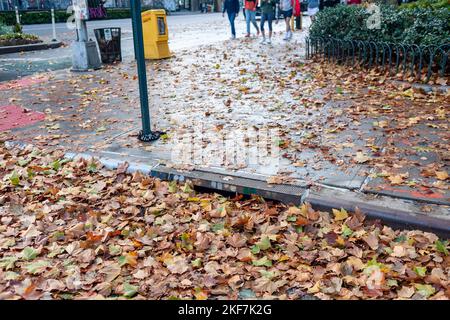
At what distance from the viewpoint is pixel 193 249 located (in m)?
3.39

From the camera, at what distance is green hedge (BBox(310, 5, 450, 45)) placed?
24.7ft

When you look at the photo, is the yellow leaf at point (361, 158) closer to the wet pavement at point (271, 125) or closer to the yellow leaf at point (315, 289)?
the wet pavement at point (271, 125)

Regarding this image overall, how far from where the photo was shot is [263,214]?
12.5ft

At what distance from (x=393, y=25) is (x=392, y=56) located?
0.59m

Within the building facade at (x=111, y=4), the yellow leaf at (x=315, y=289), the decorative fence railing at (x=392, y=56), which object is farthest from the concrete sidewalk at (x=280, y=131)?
the building facade at (x=111, y=4)

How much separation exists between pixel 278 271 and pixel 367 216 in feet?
3.26

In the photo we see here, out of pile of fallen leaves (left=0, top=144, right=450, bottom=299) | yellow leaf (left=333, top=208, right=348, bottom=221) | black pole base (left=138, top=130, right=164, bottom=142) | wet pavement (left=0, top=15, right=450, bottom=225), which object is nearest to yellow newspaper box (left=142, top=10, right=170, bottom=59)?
wet pavement (left=0, top=15, right=450, bottom=225)

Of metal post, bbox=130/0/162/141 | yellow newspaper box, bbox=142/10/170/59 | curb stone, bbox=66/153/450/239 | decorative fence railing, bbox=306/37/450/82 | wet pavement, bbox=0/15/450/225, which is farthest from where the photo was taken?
yellow newspaper box, bbox=142/10/170/59

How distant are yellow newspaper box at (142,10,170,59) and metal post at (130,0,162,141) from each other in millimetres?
6658

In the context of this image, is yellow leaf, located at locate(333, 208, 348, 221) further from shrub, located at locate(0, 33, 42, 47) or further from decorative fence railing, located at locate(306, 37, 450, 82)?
shrub, located at locate(0, 33, 42, 47)

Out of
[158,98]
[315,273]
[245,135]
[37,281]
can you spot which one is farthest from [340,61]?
[37,281]

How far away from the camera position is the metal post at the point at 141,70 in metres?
5.04

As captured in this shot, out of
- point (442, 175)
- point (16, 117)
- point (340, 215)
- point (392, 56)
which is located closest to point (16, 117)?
point (16, 117)
